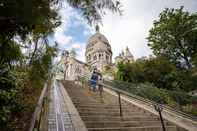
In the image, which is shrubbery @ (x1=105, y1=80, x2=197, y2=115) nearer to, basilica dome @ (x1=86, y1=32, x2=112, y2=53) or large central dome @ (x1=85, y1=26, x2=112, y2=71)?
large central dome @ (x1=85, y1=26, x2=112, y2=71)

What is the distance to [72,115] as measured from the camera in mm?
7672

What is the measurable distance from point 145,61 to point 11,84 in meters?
18.2

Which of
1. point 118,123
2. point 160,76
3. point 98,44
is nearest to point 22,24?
point 118,123

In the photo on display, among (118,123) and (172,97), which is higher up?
(172,97)

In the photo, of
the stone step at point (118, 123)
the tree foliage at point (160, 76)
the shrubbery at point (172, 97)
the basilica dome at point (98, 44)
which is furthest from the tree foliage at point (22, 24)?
the basilica dome at point (98, 44)

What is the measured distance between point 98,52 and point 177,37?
118ft

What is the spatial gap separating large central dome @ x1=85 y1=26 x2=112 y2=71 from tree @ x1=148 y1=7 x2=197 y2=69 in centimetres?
3139

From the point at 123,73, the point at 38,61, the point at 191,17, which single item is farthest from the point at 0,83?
the point at 191,17

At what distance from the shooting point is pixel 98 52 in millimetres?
63344

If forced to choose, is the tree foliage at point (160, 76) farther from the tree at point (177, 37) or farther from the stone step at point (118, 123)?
the stone step at point (118, 123)

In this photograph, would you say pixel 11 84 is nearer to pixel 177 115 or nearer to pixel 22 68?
pixel 22 68

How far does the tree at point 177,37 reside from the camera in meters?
27.9

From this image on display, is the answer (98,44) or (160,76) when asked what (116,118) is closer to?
(160,76)

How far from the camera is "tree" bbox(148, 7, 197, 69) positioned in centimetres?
2792
